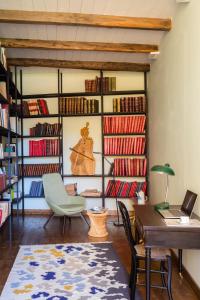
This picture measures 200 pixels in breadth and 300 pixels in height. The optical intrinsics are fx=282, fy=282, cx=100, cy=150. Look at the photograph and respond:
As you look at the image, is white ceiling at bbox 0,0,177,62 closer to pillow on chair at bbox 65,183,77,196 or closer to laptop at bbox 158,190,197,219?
laptop at bbox 158,190,197,219

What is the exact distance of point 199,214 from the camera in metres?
2.56

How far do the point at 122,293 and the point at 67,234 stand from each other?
189 cm

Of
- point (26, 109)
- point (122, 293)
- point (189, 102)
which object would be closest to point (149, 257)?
point (122, 293)

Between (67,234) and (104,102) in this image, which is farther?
(104,102)

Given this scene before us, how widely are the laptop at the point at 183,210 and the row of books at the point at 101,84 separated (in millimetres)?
3177

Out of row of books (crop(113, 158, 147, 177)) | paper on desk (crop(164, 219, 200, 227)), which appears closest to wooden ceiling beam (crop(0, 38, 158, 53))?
row of books (crop(113, 158, 147, 177))

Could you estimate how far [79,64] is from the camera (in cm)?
512

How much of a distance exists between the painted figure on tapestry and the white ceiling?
1436 mm

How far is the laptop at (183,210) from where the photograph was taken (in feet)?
8.10

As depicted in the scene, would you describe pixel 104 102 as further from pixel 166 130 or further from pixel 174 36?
pixel 174 36

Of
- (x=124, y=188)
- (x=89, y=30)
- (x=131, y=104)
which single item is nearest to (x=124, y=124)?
(x=131, y=104)

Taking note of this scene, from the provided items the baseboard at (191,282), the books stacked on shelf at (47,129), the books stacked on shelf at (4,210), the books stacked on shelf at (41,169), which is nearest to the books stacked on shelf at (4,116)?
the books stacked on shelf at (4,210)

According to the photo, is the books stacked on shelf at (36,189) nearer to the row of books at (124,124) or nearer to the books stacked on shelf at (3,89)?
the row of books at (124,124)

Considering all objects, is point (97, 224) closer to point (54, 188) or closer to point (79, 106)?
point (54, 188)
